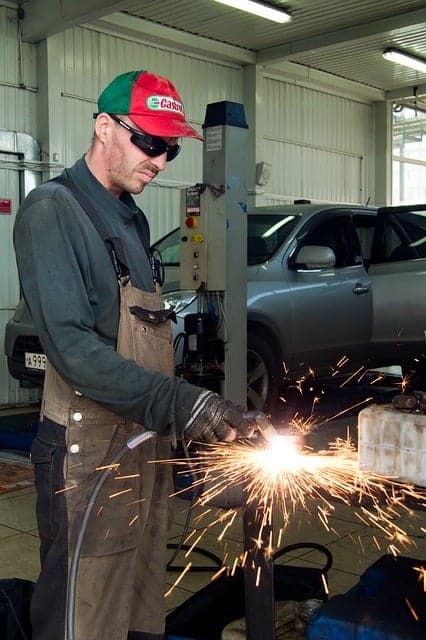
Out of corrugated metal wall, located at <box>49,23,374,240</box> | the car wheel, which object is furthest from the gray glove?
corrugated metal wall, located at <box>49,23,374,240</box>

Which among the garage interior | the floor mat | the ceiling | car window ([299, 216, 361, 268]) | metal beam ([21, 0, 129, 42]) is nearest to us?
the garage interior

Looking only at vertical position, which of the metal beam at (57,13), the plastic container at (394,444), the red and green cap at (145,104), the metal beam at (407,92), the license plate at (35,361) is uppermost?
the metal beam at (407,92)

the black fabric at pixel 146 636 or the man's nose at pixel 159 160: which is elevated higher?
the man's nose at pixel 159 160

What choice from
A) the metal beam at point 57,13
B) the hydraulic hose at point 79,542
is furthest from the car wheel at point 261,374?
the hydraulic hose at point 79,542

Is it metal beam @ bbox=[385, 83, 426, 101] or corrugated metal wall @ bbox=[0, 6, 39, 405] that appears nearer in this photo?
corrugated metal wall @ bbox=[0, 6, 39, 405]

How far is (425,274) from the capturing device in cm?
798

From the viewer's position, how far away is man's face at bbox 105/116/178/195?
2318mm

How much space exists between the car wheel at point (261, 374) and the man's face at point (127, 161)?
4.54 metres

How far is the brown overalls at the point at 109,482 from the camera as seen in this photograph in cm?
226

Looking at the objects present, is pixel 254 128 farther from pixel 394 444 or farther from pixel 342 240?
pixel 394 444

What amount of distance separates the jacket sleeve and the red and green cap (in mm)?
354

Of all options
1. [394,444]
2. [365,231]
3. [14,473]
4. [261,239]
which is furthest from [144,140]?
[365,231]

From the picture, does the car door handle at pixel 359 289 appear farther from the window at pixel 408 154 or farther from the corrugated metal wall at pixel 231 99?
the window at pixel 408 154

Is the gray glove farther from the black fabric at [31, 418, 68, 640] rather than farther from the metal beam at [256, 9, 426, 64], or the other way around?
the metal beam at [256, 9, 426, 64]
